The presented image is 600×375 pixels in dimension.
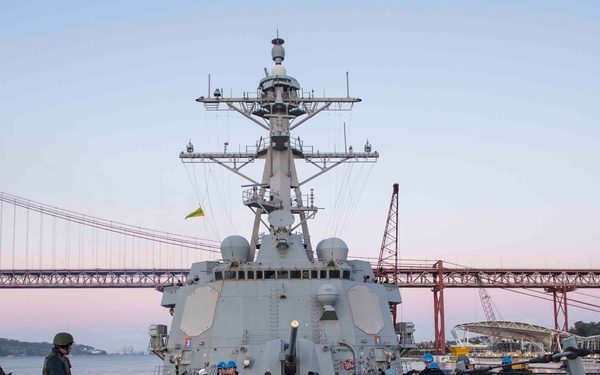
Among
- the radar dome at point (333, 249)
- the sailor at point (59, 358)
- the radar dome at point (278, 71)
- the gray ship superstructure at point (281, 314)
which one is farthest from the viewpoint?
the radar dome at point (278, 71)

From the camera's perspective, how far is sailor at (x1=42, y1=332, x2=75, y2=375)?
18.7ft

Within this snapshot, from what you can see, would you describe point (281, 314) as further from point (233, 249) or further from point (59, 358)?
point (59, 358)

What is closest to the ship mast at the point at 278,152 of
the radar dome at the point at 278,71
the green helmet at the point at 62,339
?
the radar dome at the point at 278,71

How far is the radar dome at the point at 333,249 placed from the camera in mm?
17609

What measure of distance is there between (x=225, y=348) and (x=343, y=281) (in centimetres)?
305

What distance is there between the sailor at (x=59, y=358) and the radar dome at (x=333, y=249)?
11872 millimetres

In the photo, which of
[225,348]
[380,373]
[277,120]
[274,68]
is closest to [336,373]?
[380,373]

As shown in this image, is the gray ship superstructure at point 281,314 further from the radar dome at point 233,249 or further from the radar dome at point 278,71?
the radar dome at point 278,71

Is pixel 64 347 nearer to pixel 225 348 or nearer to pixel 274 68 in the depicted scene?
pixel 225 348

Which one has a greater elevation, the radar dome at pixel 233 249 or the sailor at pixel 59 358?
the radar dome at pixel 233 249

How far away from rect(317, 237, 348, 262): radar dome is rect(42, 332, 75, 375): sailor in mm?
11872

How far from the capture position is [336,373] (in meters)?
14.8

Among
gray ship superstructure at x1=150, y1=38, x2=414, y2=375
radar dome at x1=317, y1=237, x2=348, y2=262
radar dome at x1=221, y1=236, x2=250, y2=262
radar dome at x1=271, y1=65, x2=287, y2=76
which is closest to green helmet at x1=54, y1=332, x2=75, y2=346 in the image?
gray ship superstructure at x1=150, y1=38, x2=414, y2=375

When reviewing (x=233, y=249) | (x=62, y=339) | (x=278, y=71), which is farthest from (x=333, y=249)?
(x=62, y=339)
